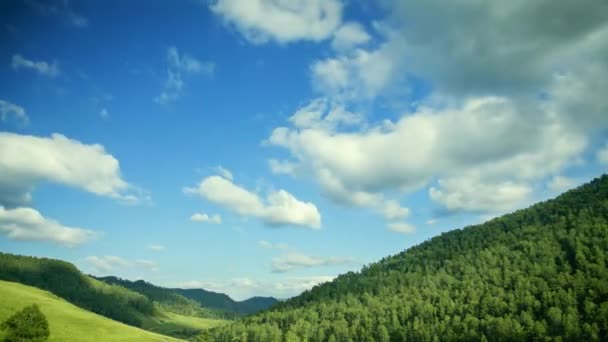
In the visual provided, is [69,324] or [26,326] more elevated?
[26,326]

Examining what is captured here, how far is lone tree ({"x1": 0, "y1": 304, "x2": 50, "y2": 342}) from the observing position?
92375 millimetres

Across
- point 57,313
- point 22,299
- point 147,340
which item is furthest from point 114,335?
point 22,299

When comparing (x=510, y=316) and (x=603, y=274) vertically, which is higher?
(x=603, y=274)

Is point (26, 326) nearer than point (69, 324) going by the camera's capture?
Yes

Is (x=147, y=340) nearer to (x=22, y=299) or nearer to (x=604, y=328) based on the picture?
(x=22, y=299)

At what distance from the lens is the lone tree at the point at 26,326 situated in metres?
92.4

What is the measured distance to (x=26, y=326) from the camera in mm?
93875

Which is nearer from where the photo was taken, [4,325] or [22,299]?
[4,325]

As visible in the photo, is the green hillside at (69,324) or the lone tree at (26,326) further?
the green hillside at (69,324)

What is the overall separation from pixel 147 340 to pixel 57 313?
44.2 meters

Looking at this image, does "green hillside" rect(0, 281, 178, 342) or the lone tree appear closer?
the lone tree

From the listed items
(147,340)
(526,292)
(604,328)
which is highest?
(526,292)

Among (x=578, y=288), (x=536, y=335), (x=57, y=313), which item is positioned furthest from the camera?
(x=578, y=288)

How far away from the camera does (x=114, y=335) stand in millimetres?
155500
